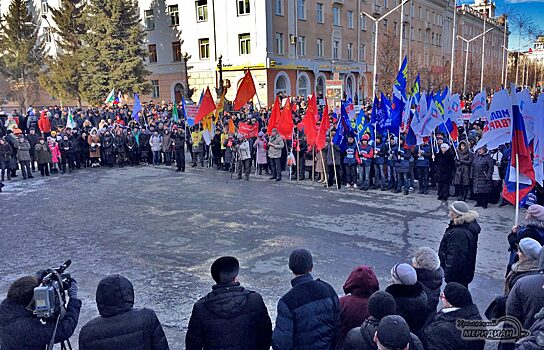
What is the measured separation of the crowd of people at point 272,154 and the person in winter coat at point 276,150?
1.4 inches

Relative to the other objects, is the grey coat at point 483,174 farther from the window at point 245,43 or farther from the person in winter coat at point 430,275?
the window at point 245,43

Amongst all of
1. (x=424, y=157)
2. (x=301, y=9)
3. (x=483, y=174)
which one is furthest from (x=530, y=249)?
(x=301, y=9)

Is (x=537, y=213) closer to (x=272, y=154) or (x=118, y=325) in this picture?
(x=118, y=325)

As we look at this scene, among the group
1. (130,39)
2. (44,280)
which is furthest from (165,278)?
(130,39)

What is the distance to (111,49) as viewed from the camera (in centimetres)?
3672

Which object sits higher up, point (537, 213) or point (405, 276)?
point (537, 213)

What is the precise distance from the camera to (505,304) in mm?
4469

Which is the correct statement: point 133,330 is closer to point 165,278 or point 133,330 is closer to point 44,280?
point 44,280

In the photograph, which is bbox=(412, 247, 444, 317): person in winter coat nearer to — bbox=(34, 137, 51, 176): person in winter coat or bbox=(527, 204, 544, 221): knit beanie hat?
bbox=(527, 204, 544, 221): knit beanie hat

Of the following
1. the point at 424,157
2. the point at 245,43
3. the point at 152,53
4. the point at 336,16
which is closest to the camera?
the point at 424,157

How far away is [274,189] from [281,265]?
23.2 feet

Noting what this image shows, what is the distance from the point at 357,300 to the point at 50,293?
254 cm

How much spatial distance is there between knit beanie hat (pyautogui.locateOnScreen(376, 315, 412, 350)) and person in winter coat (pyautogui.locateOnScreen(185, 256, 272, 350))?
3.72 feet

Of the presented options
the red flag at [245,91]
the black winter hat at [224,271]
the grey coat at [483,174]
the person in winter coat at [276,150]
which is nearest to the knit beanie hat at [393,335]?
the black winter hat at [224,271]
